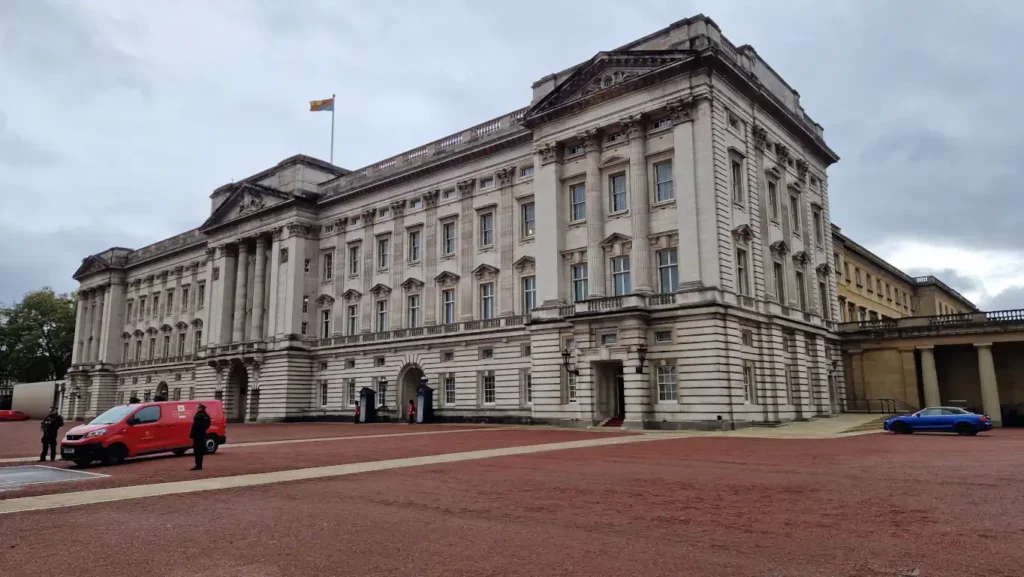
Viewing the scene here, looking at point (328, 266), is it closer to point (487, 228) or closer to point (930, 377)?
point (487, 228)

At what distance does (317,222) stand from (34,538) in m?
52.1

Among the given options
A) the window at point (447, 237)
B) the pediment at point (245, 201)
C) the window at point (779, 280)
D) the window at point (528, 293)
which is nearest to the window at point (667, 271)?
the window at point (779, 280)

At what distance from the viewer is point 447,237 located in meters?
51.0

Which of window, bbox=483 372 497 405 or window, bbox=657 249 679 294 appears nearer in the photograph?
window, bbox=657 249 679 294

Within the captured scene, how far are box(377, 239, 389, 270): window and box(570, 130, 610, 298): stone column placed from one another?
20919 millimetres

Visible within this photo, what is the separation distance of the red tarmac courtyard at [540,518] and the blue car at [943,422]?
10013 millimetres

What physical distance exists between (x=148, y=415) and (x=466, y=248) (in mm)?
29024

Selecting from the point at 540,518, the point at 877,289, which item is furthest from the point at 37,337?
the point at 540,518

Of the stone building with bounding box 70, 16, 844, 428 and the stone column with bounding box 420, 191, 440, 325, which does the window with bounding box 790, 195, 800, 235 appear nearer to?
the stone building with bounding box 70, 16, 844, 428

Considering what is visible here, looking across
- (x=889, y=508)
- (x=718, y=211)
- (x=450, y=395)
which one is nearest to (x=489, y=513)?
(x=889, y=508)

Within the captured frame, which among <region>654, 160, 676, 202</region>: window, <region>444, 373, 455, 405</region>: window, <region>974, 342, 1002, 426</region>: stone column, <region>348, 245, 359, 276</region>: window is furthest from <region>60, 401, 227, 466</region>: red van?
<region>974, 342, 1002, 426</region>: stone column

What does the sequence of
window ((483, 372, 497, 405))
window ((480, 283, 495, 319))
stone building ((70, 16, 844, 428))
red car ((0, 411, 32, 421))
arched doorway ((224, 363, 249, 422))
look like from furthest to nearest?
red car ((0, 411, 32, 421)), arched doorway ((224, 363, 249, 422)), window ((480, 283, 495, 319)), window ((483, 372, 497, 405)), stone building ((70, 16, 844, 428))

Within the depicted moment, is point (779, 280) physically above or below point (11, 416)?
above

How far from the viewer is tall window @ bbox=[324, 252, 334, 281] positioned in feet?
193
